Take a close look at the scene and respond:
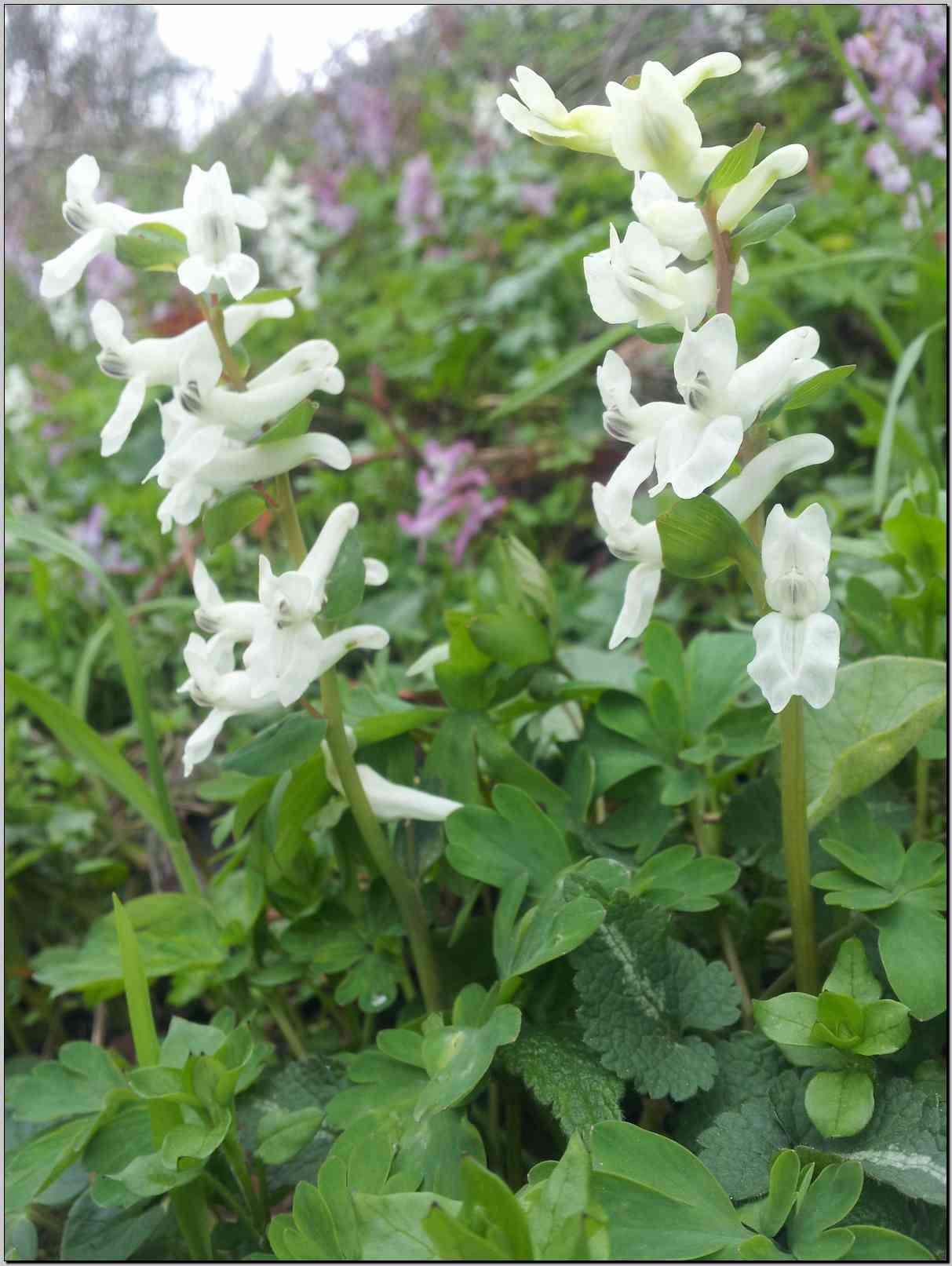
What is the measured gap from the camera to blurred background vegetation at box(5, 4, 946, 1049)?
221 centimetres

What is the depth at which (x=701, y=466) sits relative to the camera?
90 cm

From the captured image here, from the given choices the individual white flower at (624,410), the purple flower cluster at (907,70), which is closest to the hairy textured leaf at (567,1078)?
the individual white flower at (624,410)

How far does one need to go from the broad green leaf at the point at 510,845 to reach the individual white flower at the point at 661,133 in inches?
26.9

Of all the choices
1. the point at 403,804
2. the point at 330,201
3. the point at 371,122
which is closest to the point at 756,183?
the point at 403,804

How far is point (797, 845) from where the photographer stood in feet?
3.70

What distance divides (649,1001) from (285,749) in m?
0.50

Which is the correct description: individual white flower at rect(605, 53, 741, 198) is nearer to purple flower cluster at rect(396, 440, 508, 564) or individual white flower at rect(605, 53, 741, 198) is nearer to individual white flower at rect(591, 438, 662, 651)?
individual white flower at rect(591, 438, 662, 651)

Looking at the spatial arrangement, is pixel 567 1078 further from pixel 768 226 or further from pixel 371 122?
pixel 371 122

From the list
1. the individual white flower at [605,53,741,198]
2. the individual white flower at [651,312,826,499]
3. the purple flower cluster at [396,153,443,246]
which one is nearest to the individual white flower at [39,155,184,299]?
the individual white flower at [605,53,741,198]

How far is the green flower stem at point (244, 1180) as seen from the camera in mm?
1122

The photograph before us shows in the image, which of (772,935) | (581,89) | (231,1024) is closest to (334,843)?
(231,1024)

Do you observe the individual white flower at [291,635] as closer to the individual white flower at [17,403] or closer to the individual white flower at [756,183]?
the individual white flower at [756,183]

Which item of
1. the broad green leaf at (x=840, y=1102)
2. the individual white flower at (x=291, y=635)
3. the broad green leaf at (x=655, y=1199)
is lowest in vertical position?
the broad green leaf at (x=840, y=1102)

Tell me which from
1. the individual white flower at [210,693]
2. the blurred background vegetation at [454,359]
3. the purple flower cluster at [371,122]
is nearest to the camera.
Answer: the individual white flower at [210,693]
